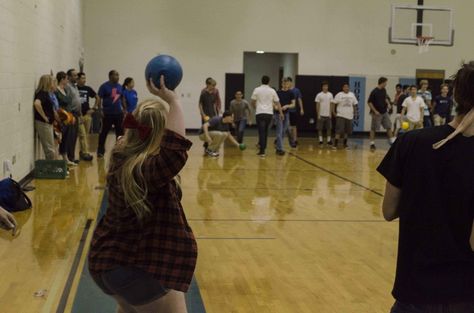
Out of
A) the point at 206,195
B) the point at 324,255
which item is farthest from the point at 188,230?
the point at 206,195

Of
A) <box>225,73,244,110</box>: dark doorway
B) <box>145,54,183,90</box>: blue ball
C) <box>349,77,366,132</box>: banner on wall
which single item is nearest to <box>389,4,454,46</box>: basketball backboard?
<box>349,77,366,132</box>: banner on wall

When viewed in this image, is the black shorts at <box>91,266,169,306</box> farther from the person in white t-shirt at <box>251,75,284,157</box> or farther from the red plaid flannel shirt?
the person in white t-shirt at <box>251,75,284,157</box>

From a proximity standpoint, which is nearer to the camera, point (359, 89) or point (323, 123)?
point (323, 123)

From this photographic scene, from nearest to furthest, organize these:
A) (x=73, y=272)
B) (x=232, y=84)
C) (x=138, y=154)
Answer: (x=138, y=154) → (x=73, y=272) → (x=232, y=84)

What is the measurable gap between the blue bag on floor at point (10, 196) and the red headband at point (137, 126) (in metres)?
5.34

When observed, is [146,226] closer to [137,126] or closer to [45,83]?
[137,126]

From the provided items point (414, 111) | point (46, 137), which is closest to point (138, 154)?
point (46, 137)

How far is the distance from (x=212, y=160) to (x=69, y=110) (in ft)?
11.1

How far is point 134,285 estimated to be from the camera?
2.59 metres

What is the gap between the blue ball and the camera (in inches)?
121

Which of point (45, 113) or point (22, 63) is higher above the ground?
point (22, 63)

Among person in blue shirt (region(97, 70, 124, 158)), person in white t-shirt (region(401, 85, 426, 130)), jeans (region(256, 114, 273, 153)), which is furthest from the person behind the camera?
person in white t-shirt (region(401, 85, 426, 130))

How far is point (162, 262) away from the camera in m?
2.62

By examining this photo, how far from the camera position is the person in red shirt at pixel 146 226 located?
8.54 ft
